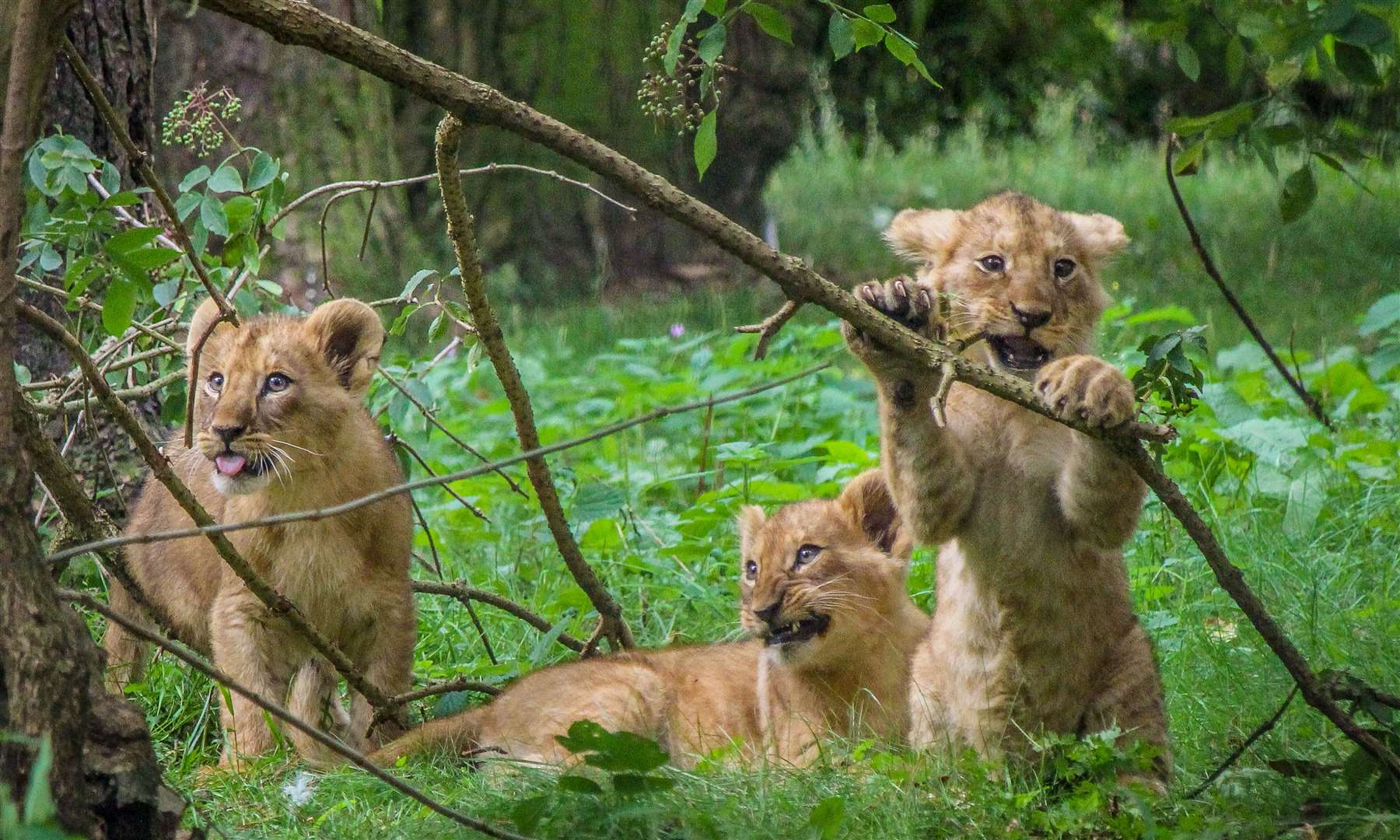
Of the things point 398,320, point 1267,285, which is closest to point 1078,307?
point 398,320

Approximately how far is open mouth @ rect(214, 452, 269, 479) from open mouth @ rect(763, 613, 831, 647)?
163cm

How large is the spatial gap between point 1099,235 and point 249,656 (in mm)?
2817

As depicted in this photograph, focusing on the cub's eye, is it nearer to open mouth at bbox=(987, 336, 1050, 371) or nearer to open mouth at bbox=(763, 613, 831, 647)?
open mouth at bbox=(987, 336, 1050, 371)

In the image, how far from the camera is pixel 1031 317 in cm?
410

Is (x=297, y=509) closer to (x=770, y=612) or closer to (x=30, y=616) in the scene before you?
(x=770, y=612)

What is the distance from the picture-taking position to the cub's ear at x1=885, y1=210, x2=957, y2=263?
460 cm

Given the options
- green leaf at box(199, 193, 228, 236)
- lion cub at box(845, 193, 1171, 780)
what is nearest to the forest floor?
lion cub at box(845, 193, 1171, 780)

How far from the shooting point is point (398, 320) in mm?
4281

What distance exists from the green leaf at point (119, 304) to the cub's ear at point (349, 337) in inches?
58.3

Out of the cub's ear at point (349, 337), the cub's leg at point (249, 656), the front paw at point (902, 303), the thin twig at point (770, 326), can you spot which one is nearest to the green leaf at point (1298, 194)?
the front paw at point (902, 303)

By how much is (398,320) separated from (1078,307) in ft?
6.15

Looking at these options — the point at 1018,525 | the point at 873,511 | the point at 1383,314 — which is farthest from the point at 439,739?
the point at 1383,314

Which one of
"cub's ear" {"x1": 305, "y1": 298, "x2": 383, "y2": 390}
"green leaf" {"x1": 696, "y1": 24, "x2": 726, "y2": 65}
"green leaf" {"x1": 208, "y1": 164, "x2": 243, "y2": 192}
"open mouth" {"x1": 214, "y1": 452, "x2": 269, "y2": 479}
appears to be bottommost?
"open mouth" {"x1": 214, "y1": 452, "x2": 269, "y2": 479}

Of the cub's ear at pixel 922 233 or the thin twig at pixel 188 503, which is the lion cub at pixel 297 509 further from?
the cub's ear at pixel 922 233
